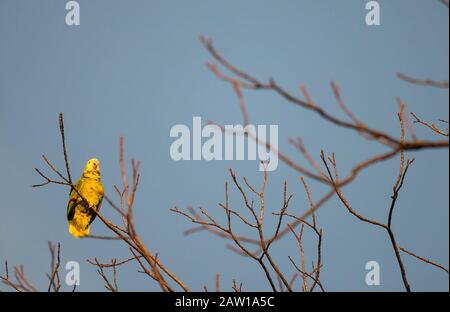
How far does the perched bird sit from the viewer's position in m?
6.60

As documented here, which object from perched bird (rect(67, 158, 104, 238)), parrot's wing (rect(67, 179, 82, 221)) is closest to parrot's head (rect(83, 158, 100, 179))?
perched bird (rect(67, 158, 104, 238))


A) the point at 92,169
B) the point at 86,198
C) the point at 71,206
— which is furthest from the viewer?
the point at 92,169

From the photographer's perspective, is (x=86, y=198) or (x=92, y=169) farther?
(x=92, y=169)

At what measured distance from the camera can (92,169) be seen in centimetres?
721

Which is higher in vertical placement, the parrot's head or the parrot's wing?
the parrot's head

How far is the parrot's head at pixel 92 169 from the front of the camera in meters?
7.20

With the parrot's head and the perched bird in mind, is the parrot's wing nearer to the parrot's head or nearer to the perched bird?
the perched bird

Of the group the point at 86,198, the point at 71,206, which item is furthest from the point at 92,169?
the point at 71,206

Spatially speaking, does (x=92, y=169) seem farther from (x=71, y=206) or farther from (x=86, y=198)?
(x=71, y=206)

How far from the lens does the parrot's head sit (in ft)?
23.6

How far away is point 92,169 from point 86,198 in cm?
54

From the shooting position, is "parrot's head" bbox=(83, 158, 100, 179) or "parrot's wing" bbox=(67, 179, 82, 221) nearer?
"parrot's wing" bbox=(67, 179, 82, 221)

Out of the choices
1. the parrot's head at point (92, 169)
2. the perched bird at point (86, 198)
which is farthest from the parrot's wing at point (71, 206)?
the parrot's head at point (92, 169)
